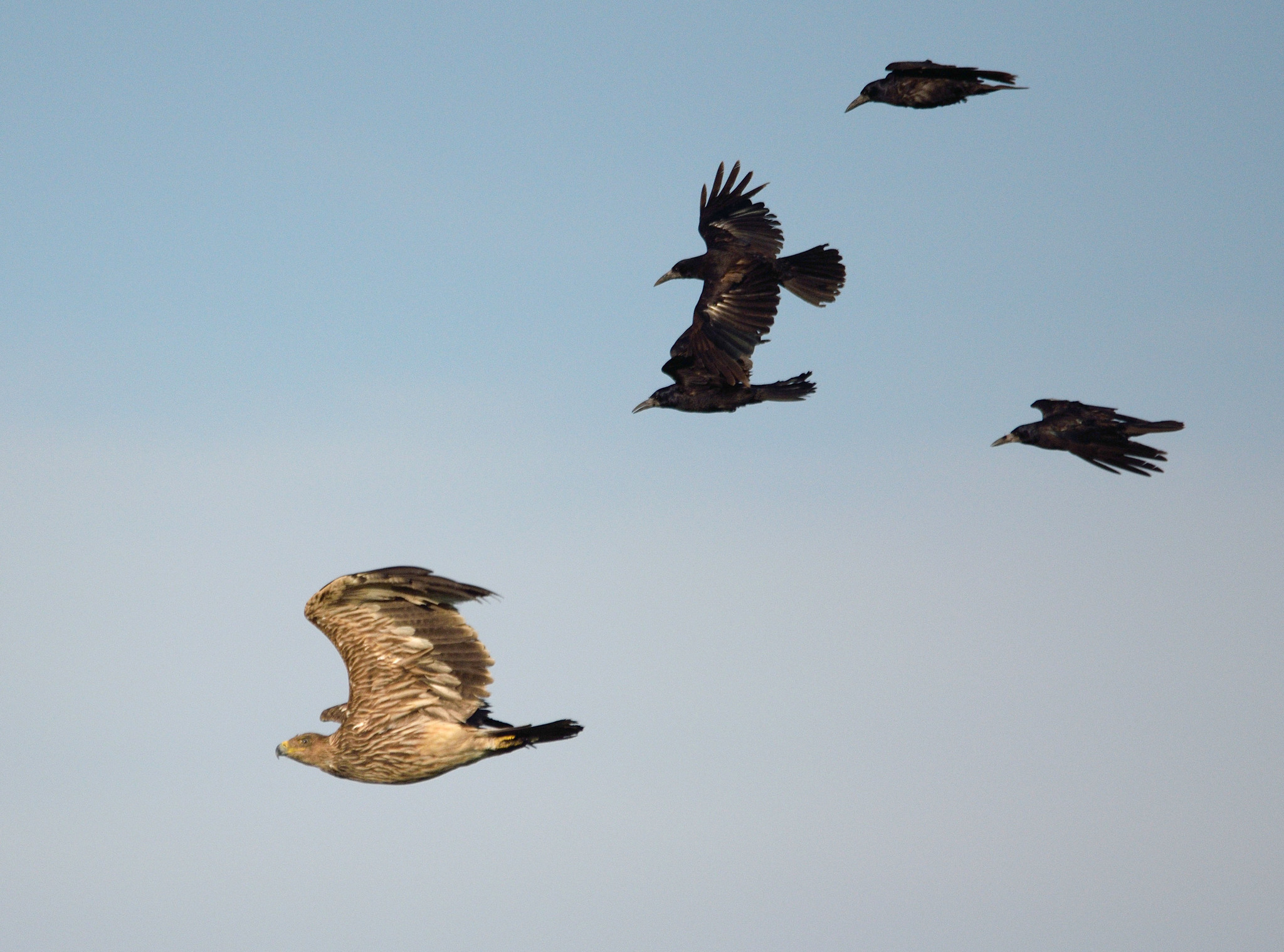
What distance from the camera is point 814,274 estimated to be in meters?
19.1

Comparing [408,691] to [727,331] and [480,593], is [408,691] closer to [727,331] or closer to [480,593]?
[480,593]

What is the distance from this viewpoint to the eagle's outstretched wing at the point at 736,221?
20469mm

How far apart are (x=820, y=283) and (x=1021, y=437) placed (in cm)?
545

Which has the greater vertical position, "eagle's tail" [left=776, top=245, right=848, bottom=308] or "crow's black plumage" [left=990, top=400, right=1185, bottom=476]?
"eagle's tail" [left=776, top=245, right=848, bottom=308]

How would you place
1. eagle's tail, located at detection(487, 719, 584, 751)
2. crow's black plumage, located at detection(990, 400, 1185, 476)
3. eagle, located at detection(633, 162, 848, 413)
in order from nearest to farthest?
eagle's tail, located at detection(487, 719, 584, 751), crow's black plumage, located at detection(990, 400, 1185, 476), eagle, located at detection(633, 162, 848, 413)

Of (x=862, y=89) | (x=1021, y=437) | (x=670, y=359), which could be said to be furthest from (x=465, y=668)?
(x=862, y=89)

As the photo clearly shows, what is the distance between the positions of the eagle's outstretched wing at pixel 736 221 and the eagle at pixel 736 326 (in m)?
0.50

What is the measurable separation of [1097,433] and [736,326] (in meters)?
5.96

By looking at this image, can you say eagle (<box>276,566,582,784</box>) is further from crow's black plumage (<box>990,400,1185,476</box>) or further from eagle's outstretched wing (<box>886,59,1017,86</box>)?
A: eagle's outstretched wing (<box>886,59,1017,86</box>)

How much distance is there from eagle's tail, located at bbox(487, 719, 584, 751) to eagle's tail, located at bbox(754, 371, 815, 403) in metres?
8.03

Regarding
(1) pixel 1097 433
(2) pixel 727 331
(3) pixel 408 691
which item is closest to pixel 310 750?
(3) pixel 408 691

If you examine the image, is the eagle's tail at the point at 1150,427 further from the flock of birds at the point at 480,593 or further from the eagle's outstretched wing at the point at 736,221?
the eagle's outstretched wing at the point at 736,221

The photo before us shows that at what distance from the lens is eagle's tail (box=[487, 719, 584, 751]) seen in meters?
10.6

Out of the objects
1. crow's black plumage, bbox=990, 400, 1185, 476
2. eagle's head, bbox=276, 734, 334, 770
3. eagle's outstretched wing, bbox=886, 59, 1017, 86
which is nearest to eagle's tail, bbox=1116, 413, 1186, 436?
crow's black plumage, bbox=990, 400, 1185, 476
